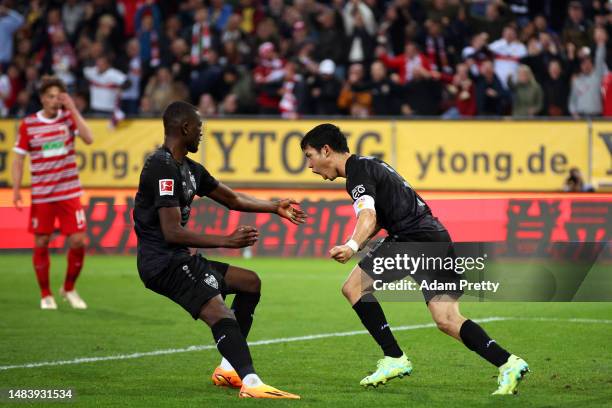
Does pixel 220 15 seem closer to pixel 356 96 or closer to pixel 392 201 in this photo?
pixel 356 96

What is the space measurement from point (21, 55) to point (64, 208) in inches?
412

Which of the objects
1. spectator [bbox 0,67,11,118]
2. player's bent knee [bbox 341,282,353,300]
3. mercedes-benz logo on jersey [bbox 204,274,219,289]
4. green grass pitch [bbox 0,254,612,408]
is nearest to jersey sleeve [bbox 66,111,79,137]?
green grass pitch [bbox 0,254,612,408]

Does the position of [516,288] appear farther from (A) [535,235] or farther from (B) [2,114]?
(B) [2,114]

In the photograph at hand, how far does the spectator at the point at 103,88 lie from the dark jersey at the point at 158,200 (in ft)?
43.4

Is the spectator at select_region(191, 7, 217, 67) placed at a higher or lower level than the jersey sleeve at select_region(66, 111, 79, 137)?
higher

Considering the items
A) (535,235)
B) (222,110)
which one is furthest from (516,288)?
(222,110)

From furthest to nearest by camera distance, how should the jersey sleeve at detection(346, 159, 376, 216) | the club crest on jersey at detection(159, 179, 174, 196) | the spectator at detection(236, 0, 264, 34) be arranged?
the spectator at detection(236, 0, 264, 34)
the club crest on jersey at detection(159, 179, 174, 196)
the jersey sleeve at detection(346, 159, 376, 216)

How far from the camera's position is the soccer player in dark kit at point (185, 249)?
7.85 meters

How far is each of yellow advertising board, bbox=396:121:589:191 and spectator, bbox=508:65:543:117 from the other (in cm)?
56

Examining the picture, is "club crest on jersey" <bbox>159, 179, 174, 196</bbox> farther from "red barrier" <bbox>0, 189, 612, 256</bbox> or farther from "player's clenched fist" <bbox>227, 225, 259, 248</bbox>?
"red barrier" <bbox>0, 189, 612, 256</bbox>

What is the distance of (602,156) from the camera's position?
63.5 ft

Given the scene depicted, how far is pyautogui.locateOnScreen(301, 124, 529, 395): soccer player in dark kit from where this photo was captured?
790cm

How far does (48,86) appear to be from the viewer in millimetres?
12898

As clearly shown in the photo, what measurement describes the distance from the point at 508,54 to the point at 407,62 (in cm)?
180
